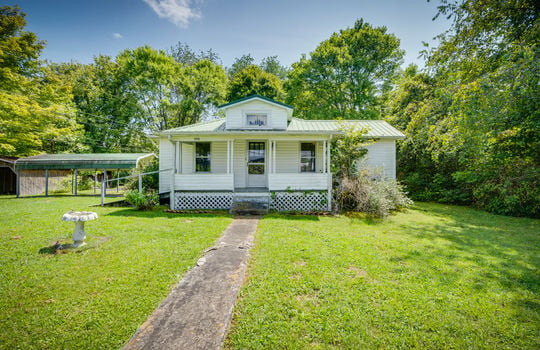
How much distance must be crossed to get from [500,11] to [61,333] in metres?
10.2

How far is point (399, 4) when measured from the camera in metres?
8.05

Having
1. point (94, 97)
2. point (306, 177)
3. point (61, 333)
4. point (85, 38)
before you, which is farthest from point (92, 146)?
point (61, 333)

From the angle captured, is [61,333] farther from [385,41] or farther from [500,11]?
[385,41]

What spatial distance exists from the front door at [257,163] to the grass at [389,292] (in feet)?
17.6

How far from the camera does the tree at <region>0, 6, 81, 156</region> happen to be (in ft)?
49.8

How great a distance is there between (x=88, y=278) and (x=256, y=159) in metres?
8.36

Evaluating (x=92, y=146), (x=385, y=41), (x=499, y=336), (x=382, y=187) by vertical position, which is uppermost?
(x=385, y=41)

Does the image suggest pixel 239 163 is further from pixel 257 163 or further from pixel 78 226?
pixel 78 226

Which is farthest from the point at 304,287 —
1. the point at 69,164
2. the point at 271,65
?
the point at 271,65

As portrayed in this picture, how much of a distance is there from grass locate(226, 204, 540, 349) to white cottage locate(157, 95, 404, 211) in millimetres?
3575

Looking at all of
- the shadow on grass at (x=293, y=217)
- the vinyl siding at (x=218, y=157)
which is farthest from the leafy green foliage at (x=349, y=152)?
the vinyl siding at (x=218, y=157)

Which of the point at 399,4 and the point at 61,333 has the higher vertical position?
the point at 399,4

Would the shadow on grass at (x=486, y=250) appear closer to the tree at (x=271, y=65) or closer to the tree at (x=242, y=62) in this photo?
the tree at (x=271, y=65)

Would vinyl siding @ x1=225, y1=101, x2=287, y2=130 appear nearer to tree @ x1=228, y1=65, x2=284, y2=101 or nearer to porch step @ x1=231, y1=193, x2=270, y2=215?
porch step @ x1=231, y1=193, x2=270, y2=215
